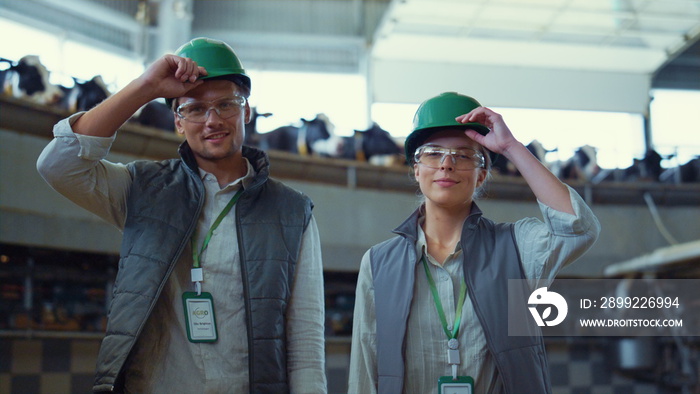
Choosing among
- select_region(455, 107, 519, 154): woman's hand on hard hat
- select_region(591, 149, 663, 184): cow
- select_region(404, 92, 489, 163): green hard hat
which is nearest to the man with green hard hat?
select_region(404, 92, 489, 163): green hard hat

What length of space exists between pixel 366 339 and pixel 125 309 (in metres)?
0.64

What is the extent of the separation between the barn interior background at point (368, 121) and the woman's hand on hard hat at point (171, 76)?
9.18ft

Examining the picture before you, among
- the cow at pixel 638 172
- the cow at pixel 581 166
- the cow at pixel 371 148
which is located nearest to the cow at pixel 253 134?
the cow at pixel 371 148

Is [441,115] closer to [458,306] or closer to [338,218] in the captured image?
[458,306]

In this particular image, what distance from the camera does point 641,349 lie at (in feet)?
20.4

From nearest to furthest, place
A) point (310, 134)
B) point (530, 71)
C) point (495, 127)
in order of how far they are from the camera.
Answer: point (495, 127) → point (310, 134) → point (530, 71)

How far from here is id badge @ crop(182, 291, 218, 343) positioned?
73.5 inches

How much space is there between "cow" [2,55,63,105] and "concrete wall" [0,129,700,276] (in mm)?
640

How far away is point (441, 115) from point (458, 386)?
75 centimetres

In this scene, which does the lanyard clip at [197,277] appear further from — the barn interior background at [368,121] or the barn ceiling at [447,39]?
the barn ceiling at [447,39]

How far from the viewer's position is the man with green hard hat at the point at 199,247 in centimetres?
185

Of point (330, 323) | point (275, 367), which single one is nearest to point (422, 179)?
point (275, 367)

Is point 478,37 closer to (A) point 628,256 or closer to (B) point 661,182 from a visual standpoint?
(B) point 661,182

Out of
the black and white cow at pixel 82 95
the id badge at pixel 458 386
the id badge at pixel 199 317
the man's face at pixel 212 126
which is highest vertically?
the black and white cow at pixel 82 95
